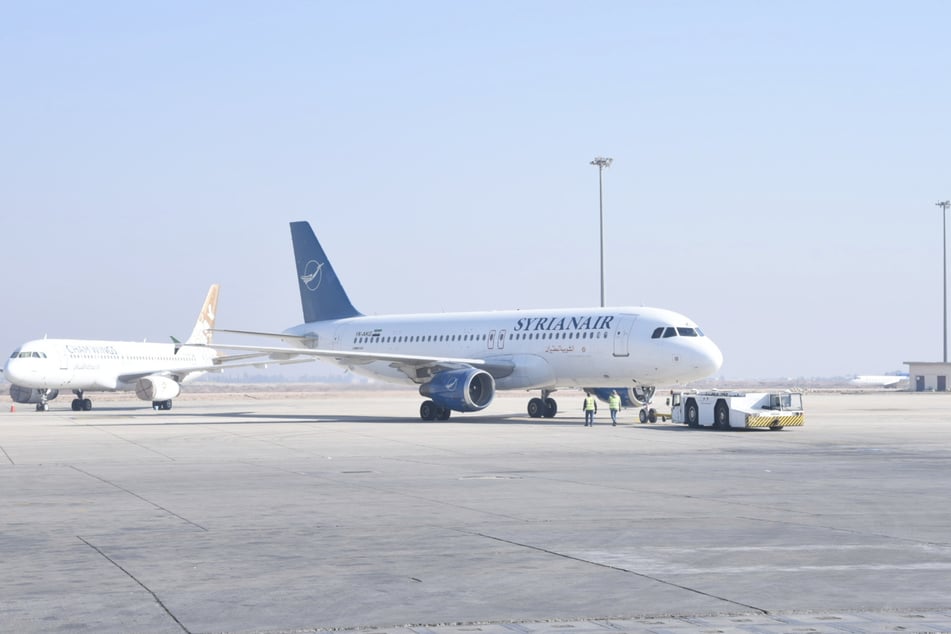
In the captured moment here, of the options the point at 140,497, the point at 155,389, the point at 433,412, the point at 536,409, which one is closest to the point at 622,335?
the point at 536,409

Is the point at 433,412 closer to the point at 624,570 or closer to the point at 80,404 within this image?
the point at 80,404

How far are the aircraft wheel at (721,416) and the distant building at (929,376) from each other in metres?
62.7

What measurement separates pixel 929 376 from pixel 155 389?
63.2 meters

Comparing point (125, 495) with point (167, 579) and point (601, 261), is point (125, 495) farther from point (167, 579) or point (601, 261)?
point (601, 261)

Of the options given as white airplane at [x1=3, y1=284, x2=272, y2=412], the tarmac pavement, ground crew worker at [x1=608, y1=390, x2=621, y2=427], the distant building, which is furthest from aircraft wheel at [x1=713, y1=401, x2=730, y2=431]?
the distant building

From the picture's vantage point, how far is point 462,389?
1542 inches

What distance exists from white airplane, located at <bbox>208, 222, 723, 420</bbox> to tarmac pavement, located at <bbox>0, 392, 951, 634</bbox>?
42.5 feet

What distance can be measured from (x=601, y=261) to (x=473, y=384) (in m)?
16.0

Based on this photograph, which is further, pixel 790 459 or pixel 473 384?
pixel 473 384

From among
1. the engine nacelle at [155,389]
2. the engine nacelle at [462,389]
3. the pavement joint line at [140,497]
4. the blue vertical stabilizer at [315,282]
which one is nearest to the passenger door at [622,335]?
the engine nacelle at [462,389]

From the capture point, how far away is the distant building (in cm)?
9256

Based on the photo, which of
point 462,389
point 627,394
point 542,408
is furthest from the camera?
point 542,408

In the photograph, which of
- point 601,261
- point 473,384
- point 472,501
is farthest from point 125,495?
point 601,261

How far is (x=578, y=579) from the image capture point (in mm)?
9781
